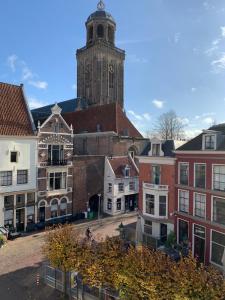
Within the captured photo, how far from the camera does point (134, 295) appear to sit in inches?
561

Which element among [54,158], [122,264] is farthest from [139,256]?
[54,158]

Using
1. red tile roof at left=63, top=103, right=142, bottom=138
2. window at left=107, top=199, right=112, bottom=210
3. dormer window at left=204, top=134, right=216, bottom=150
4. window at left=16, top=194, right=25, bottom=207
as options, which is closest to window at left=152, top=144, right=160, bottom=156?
dormer window at left=204, top=134, right=216, bottom=150

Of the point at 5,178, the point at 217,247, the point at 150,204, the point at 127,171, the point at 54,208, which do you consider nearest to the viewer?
the point at 217,247

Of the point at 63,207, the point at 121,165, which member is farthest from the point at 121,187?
the point at 63,207

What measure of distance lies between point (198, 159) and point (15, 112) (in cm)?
2274

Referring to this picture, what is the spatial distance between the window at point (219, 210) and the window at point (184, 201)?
121 inches

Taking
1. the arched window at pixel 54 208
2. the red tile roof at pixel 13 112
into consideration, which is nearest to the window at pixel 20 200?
the arched window at pixel 54 208

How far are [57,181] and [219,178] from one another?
21.6m

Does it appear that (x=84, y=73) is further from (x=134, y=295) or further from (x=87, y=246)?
(x=134, y=295)

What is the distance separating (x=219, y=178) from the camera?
75.8 feet

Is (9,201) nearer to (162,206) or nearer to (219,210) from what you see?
(162,206)

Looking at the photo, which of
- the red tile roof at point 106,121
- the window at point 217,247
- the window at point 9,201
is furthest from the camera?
the red tile roof at point 106,121

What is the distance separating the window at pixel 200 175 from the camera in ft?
80.6

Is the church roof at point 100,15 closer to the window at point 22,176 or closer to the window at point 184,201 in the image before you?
the window at point 22,176
